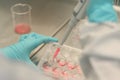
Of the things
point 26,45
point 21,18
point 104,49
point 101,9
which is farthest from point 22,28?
point 104,49

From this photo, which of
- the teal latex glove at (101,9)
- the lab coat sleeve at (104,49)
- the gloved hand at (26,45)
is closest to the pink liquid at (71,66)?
the gloved hand at (26,45)

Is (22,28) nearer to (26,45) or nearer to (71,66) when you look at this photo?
(26,45)

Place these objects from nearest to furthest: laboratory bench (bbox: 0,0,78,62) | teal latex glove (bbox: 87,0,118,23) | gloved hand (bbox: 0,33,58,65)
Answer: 1. teal latex glove (bbox: 87,0,118,23)
2. gloved hand (bbox: 0,33,58,65)
3. laboratory bench (bbox: 0,0,78,62)

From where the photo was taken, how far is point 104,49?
0.33 m

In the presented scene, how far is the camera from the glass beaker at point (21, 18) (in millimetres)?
1050

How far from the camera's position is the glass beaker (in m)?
1.05

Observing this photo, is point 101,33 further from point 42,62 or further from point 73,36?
point 73,36

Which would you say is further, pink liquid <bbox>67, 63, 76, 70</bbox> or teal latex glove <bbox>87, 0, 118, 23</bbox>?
pink liquid <bbox>67, 63, 76, 70</bbox>

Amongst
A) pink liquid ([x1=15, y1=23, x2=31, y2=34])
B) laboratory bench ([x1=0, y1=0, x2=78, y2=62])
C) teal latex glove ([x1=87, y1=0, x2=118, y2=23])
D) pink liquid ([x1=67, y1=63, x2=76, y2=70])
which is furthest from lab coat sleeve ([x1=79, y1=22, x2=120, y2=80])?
pink liquid ([x1=15, y1=23, x2=31, y2=34])

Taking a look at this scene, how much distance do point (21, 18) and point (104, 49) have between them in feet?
2.72

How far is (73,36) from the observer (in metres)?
0.94

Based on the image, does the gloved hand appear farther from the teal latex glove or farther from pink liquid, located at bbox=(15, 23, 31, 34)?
the teal latex glove

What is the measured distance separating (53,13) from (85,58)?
0.85 metres

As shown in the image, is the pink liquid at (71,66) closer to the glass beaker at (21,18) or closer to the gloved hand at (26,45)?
the gloved hand at (26,45)
